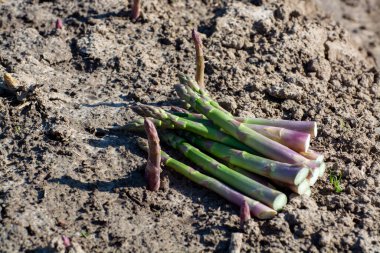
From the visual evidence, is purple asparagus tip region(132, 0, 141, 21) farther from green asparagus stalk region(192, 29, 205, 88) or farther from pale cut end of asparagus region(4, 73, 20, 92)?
pale cut end of asparagus region(4, 73, 20, 92)

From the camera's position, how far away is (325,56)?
19.8ft

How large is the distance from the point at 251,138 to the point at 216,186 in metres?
0.40

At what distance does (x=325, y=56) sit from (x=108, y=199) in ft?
8.64

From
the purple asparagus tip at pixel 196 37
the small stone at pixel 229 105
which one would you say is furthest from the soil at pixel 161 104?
the purple asparagus tip at pixel 196 37

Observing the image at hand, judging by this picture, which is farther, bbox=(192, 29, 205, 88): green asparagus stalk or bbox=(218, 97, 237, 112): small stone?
bbox=(218, 97, 237, 112): small stone

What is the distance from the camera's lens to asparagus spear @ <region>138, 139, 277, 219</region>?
422cm

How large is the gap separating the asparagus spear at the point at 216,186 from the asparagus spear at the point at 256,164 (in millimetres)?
191

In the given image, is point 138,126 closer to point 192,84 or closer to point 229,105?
point 192,84

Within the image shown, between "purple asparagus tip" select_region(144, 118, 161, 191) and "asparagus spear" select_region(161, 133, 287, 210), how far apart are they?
1.12ft

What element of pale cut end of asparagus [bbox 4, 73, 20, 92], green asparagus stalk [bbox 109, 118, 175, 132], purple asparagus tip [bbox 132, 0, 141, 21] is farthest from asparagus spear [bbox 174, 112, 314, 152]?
purple asparagus tip [bbox 132, 0, 141, 21]

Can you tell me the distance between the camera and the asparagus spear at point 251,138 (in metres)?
4.40

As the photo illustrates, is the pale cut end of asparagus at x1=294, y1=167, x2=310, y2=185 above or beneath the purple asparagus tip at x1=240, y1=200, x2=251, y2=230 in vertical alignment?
above

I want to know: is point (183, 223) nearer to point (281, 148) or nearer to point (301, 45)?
point (281, 148)

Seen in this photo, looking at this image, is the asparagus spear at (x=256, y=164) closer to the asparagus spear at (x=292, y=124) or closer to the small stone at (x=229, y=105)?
the asparagus spear at (x=292, y=124)
